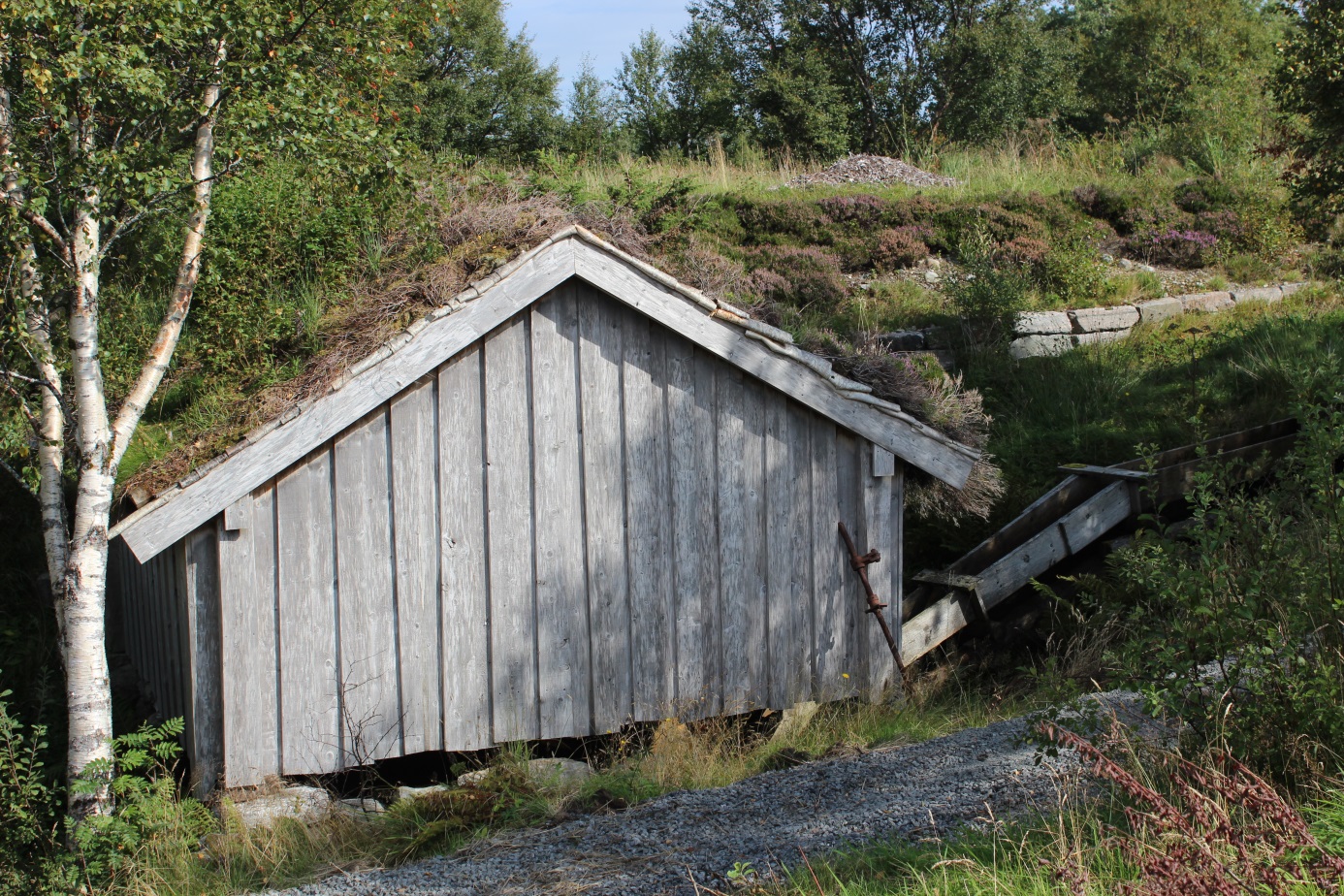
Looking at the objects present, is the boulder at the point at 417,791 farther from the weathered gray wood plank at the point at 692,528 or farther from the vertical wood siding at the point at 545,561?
the weathered gray wood plank at the point at 692,528

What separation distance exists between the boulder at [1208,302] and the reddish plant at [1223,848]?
11453 millimetres

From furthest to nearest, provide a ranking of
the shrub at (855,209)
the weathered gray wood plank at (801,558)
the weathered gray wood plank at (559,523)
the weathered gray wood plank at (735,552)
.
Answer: the shrub at (855,209) < the weathered gray wood plank at (801,558) < the weathered gray wood plank at (735,552) < the weathered gray wood plank at (559,523)

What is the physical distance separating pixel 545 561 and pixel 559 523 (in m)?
0.23

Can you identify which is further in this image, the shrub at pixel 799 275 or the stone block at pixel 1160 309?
the shrub at pixel 799 275

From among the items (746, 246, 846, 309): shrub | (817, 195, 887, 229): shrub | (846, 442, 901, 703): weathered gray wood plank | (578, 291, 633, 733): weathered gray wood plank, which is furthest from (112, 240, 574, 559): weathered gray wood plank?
(817, 195, 887, 229): shrub

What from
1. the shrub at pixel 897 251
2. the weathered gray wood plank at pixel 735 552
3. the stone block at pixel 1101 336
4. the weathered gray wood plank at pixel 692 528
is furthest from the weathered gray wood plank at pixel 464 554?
the shrub at pixel 897 251

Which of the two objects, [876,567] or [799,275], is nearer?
[876,567]

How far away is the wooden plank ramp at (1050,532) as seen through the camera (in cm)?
777

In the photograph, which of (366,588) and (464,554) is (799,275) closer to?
(464,554)

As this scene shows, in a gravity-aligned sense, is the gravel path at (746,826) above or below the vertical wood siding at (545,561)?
→ below

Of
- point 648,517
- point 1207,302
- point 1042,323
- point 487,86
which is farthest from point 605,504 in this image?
point 487,86

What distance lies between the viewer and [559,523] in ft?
20.4

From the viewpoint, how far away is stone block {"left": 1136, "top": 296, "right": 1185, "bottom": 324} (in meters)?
13.2

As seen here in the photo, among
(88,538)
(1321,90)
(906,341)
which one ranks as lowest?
(88,538)
